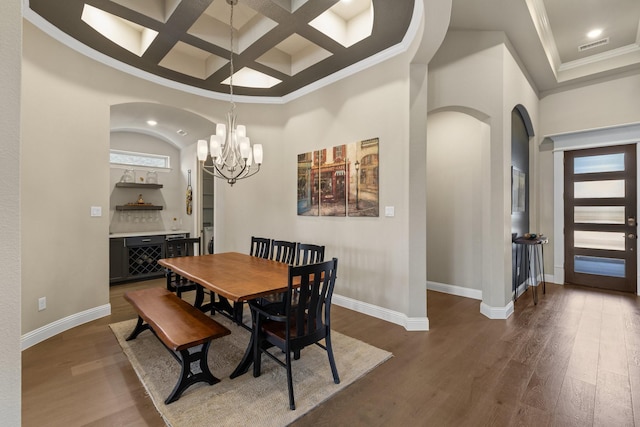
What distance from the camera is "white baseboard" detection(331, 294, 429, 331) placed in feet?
10.4

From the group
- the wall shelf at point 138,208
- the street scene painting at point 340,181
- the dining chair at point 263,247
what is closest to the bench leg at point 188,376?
the dining chair at point 263,247

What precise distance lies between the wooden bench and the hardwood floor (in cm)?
29

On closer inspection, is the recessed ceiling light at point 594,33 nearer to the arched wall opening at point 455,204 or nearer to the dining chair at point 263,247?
the arched wall opening at point 455,204

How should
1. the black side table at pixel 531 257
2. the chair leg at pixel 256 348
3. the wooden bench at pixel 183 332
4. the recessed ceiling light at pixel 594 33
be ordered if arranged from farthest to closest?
1. the black side table at pixel 531 257
2. the recessed ceiling light at pixel 594 33
3. the chair leg at pixel 256 348
4. the wooden bench at pixel 183 332

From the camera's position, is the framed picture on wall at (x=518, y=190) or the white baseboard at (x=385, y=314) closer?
the white baseboard at (x=385, y=314)

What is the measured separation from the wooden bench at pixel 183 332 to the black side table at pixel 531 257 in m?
3.95

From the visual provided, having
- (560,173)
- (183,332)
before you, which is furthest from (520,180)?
(183,332)

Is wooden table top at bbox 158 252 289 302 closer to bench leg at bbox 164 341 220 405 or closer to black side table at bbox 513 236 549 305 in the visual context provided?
bench leg at bbox 164 341 220 405

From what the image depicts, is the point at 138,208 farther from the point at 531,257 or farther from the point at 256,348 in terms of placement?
the point at 531,257

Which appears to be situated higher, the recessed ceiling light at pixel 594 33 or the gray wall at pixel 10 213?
the recessed ceiling light at pixel 594 33

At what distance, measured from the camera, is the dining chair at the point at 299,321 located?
1945 mm

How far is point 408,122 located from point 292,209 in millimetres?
2243

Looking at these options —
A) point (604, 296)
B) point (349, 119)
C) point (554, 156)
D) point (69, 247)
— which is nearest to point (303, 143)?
point (349, 119)

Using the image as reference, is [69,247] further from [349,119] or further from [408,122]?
[408,122]
